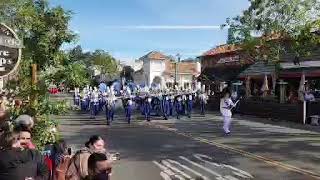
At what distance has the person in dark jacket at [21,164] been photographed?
6.06 m

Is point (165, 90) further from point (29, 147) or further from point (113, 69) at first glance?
point (113, 69)

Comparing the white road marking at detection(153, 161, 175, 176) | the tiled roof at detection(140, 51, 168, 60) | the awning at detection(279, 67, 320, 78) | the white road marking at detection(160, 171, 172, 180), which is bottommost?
the white road marking at detection(160, 171, 172, 180)

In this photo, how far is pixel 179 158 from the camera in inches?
636

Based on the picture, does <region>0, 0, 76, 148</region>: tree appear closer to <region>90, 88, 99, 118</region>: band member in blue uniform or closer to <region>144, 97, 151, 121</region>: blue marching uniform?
<region>144, 97, 151, 121</region>: blue marching uniform

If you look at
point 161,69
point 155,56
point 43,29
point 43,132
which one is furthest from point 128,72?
point 43,132

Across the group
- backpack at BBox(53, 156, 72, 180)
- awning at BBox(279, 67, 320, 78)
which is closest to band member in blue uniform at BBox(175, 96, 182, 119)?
awning at BBox(279, 67, 320, 78)

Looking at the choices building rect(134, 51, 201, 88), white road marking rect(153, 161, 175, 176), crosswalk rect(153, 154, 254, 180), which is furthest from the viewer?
building rect(134, 51, 201, 88)

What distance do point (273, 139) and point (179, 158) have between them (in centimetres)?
568

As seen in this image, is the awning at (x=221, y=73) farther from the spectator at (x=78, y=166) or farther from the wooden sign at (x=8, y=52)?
the spectator at (x=78, y=166)

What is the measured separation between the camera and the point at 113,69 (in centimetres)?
10631

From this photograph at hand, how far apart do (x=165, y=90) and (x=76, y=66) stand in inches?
680

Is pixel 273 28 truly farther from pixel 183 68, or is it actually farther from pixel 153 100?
pixel 183 68

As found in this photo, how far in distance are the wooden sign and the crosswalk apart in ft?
20.2

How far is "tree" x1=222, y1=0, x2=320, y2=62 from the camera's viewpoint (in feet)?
106
